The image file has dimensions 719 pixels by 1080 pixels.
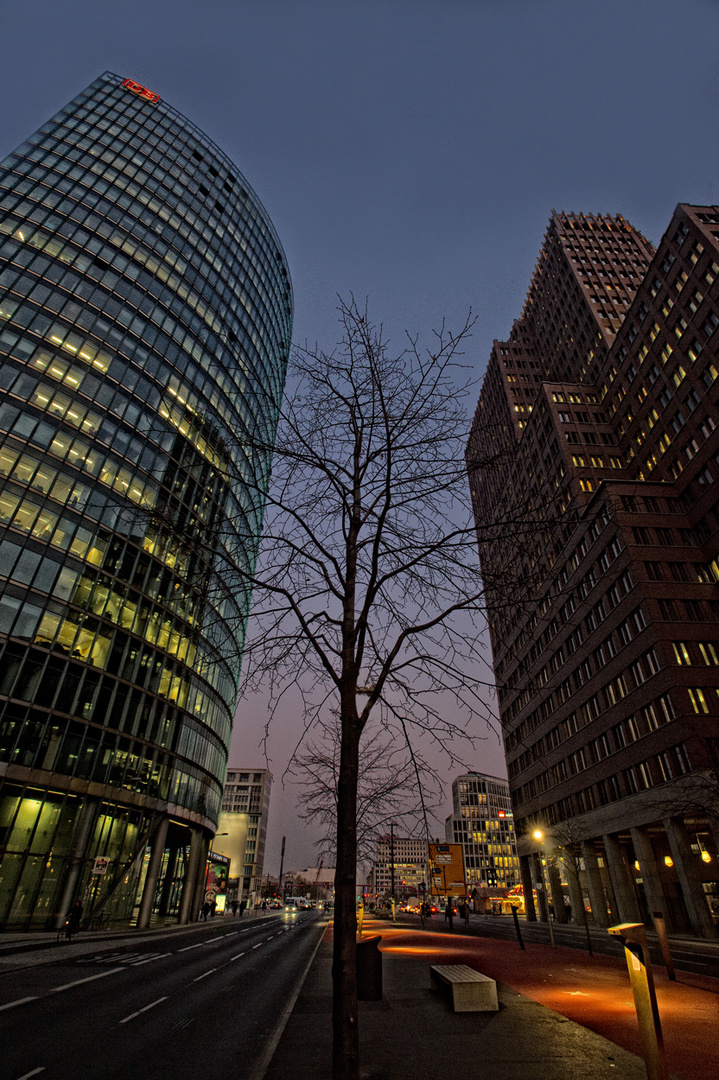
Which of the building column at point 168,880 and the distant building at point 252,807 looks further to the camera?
the distant building at point 252,807

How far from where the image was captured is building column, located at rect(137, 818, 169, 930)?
33106mm

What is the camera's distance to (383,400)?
6.96 metres

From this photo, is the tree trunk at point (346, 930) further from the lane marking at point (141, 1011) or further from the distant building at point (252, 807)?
the distant building at point (252, 807)

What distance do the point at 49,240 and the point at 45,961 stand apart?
45430mm

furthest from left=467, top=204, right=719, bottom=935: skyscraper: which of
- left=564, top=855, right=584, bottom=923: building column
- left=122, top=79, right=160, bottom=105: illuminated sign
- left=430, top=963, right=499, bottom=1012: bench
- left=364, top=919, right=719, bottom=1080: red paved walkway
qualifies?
left=122, top=79, right=160, bottom=105: illuminated sign

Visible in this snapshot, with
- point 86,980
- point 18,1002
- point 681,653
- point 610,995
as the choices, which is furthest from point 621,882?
point 18,1002

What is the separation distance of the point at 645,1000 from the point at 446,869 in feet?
141

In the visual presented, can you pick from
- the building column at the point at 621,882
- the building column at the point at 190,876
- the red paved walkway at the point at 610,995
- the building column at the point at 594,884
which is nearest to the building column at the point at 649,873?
the building column at the point at 621,882

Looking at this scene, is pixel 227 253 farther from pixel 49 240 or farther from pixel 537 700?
pixel 537 700

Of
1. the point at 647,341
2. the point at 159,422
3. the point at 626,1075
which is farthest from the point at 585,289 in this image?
the point at 626,1075

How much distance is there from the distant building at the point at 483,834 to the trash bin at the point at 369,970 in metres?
149

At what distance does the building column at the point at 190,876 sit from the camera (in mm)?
41719

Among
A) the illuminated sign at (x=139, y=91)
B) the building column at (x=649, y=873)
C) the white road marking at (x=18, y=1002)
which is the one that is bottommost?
the white road marking at (x=18, y=1002)

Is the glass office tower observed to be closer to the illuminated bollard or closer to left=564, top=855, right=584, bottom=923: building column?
the illuminated bollard
